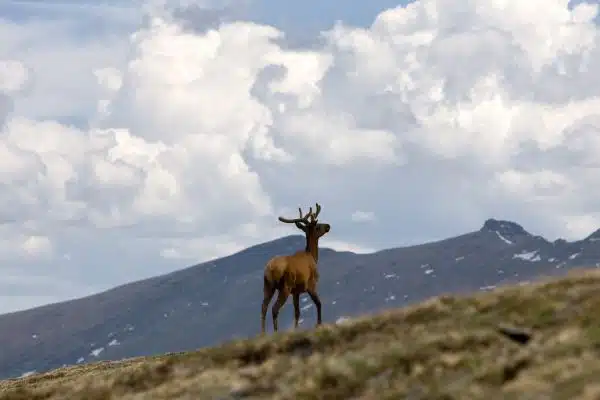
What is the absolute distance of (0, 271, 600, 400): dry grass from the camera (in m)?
17.7

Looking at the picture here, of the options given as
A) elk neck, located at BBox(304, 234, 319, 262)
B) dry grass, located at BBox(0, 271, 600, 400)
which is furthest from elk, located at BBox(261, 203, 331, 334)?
dry grass, located at BBox(0, 271, 600, 400)

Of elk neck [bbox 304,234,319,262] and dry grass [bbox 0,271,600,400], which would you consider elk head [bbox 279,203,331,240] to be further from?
dry grass [bbox 0,271,600,400]

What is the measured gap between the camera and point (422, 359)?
65.7ft

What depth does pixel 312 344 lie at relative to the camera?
24328 mm

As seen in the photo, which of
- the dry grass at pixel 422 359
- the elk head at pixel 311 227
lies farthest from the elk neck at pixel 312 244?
the dry grass at pixel 422 359

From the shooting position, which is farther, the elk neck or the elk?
the elk neck

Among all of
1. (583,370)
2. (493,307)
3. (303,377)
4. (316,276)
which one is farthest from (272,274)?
(583,370)

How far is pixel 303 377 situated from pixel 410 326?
4.06m

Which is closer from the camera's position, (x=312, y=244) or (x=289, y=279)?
(x=289, y=279)

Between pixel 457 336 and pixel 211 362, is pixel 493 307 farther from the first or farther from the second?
pixel 211 362

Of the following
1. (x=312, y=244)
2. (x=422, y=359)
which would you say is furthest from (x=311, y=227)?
(x=422, y=359)

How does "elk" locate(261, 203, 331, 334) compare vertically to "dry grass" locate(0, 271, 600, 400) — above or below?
above

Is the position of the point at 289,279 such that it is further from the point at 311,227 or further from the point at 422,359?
the point at 422,359

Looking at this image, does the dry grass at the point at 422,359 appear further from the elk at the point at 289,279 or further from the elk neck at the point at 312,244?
the elk neck at the point at 312,244
